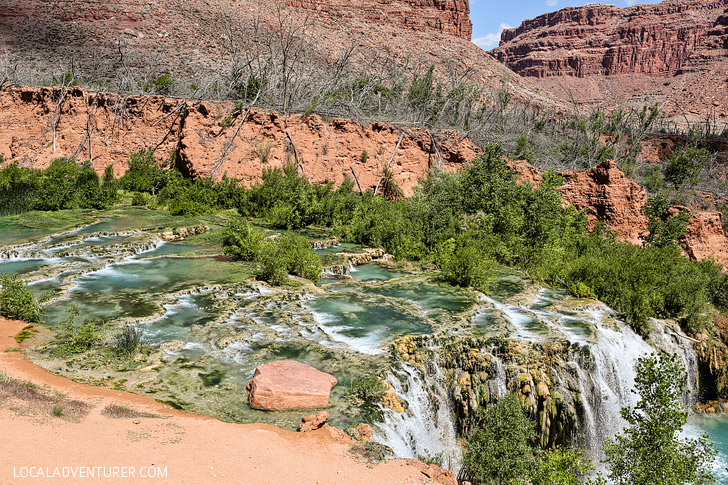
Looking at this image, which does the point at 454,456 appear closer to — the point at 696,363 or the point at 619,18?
the point at 696,363

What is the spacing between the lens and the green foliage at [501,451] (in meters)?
6.17

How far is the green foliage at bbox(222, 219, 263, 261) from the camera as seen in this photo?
13.6 m

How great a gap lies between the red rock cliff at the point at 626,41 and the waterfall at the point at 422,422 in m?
99.2

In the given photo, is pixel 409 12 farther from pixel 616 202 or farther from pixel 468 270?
pixel 468 270

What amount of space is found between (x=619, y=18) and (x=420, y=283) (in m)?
120

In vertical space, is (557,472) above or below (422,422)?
above

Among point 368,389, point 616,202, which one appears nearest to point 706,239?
point 616,202

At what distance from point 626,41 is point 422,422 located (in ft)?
372

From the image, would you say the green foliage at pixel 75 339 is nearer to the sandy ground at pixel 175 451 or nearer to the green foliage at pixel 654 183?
the sandy ground at pixel 175 451

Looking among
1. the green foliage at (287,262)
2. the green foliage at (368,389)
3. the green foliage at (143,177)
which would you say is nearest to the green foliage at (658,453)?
the green foliage at (368,389)

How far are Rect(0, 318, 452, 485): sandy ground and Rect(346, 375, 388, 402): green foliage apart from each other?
3.29ft

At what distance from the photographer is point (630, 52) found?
9662 centimetres

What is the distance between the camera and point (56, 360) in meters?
7.15

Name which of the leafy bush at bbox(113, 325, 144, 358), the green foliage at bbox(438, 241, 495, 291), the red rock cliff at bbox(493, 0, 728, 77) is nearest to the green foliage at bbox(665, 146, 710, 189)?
the green foliage at bbox(438, 241, 495, 291)
